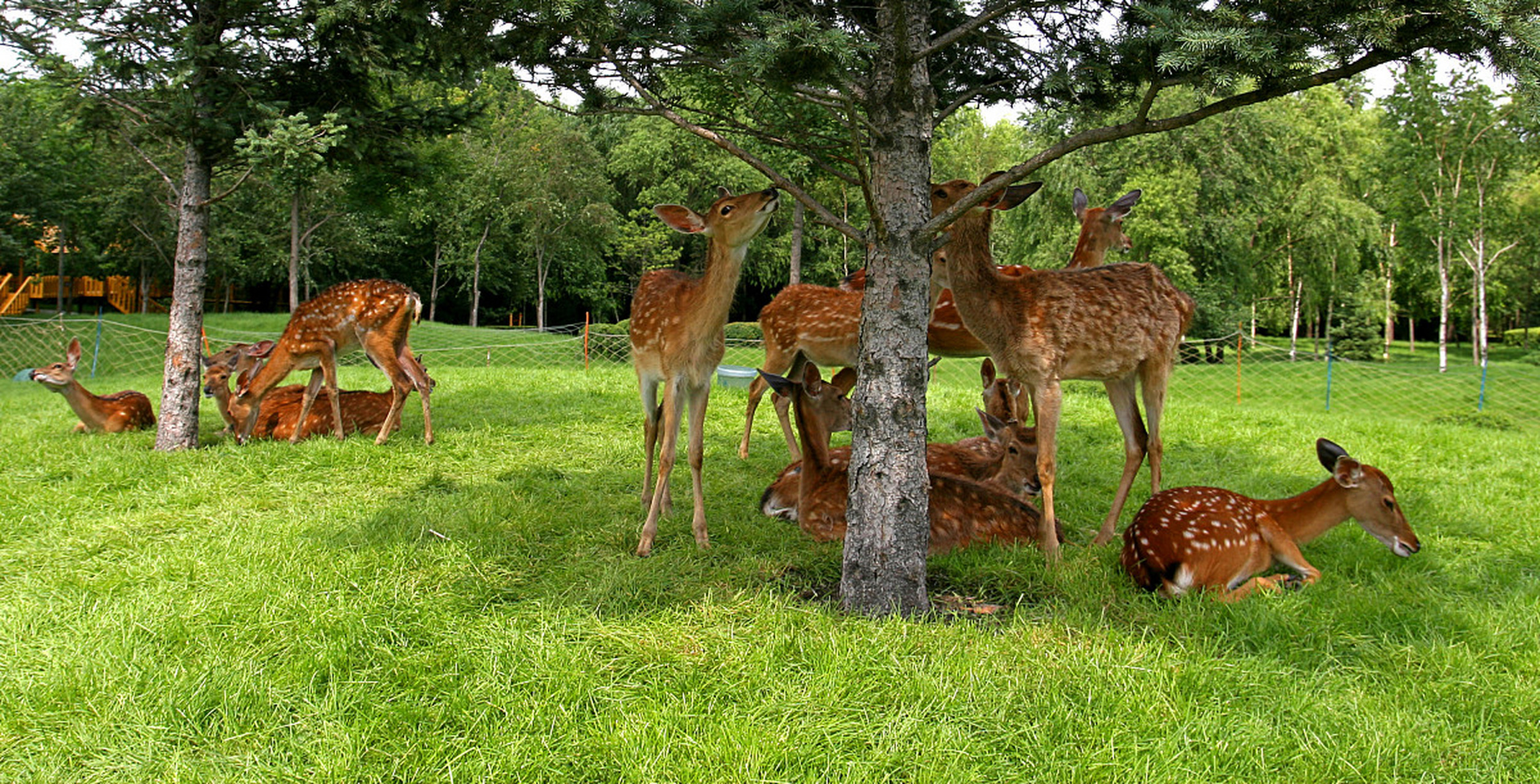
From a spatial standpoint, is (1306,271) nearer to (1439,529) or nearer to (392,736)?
(1439,529)

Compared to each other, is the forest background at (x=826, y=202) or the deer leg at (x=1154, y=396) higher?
the forest background at (x=826, y=202)

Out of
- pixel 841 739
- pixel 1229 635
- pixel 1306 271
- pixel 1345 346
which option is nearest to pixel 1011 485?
pixel 1229 635

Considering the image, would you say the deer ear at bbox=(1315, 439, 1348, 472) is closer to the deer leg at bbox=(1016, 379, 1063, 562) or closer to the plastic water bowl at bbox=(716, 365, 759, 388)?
the deer leg at bbox=(1016, 379, 1063, 562)

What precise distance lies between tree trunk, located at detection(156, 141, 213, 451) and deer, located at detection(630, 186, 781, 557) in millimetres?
4632

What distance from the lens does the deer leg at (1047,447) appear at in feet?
15.3

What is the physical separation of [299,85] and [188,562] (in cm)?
550

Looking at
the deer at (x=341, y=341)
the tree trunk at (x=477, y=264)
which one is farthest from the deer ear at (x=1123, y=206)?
the tree trunk at (x=477, y=264)

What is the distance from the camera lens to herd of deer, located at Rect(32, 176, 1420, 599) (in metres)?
4.17

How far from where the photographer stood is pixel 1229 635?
349 centimetres

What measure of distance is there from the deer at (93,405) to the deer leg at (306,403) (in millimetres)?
1467

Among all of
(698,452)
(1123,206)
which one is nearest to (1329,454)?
(1123,206)

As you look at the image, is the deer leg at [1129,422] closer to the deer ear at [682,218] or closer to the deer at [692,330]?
the deer at [692,330]

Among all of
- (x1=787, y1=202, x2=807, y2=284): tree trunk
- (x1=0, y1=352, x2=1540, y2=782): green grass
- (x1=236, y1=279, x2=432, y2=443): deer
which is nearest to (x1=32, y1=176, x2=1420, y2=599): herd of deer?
(x1=0, y1=352, x2=1540, y2=782): green grass

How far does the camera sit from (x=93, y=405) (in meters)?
8.45
